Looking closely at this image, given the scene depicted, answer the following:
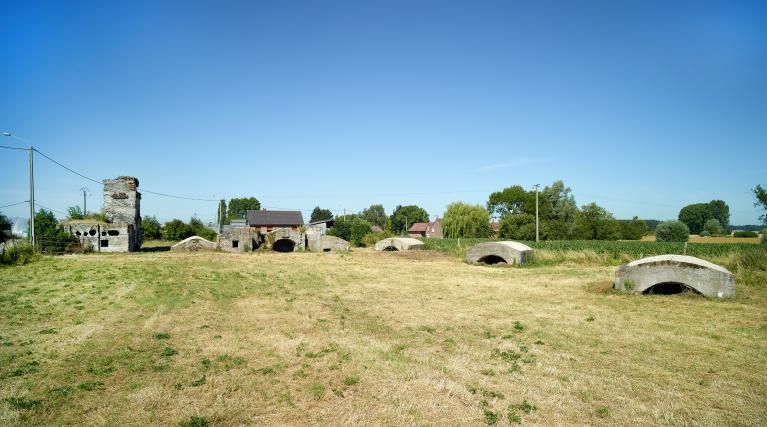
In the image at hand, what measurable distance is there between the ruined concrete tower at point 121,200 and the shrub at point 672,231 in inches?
3023

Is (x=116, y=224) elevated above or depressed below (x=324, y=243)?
above

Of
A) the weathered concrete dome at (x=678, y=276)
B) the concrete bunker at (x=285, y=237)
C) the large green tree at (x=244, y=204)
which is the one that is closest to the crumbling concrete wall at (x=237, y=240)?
the concrete bunker at (x=285, y=237)

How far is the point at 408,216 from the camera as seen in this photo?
12988 cm

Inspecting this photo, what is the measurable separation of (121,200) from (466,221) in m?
47.3

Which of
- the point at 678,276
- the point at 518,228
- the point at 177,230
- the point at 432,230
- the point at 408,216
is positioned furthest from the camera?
the point at 408,216

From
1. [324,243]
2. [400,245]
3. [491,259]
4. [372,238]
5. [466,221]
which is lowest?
[491,259]

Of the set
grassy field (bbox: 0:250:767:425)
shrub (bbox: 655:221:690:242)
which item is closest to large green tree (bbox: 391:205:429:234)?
shrub (bbox: 655:221:690:242)

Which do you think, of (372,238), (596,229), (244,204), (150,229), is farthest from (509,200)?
(244,204)

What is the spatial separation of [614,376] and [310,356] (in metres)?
5.27

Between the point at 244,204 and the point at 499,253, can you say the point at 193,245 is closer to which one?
the point at 499,253

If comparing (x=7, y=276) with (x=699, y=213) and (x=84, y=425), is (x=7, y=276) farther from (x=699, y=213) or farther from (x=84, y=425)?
(x=699, y=213)

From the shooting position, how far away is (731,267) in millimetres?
17703

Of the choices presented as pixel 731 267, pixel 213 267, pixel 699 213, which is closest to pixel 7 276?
pixel 213 267

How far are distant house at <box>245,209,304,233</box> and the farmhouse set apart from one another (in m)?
40.4
